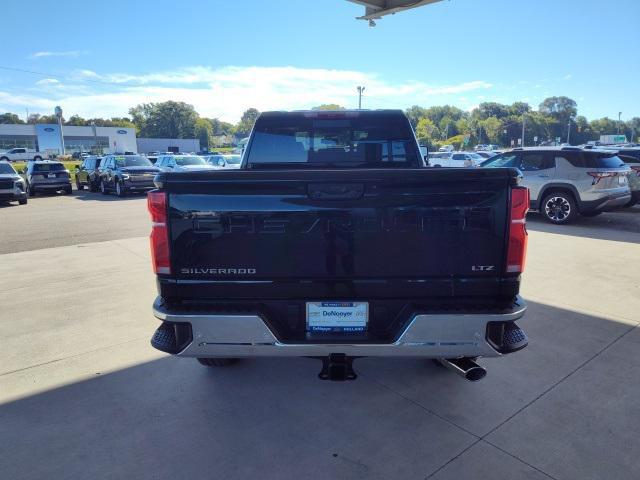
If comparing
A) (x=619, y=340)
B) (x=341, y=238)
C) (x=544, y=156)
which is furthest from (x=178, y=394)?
(x=544, y=156)

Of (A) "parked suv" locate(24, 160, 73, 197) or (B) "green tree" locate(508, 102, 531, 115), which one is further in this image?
(B) "green tree" locate(508, 102, 531, 115)

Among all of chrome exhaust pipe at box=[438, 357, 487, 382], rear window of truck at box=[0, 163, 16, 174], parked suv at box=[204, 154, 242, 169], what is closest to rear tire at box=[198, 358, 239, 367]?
chrome exhaust pipe at box=[438, 357, 487, 382]

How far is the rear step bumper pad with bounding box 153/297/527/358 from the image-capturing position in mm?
2627

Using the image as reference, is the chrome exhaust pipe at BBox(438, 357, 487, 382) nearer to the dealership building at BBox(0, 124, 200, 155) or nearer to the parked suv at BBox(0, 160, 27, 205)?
the parked suv at BBox(0, 160, 27, 205)

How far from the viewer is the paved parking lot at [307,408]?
2662mm

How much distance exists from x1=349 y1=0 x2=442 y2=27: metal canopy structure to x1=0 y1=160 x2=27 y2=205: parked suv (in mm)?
14929

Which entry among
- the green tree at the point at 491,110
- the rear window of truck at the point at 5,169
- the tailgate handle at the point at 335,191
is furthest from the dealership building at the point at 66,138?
the green tree at the point at 491,110

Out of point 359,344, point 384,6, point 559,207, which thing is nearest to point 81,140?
point 384,6

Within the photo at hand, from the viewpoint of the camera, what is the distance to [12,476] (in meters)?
2.58

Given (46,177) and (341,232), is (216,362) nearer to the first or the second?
(341,232)

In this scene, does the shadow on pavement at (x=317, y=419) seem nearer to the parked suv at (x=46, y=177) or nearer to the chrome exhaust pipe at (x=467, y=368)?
the chrome exhaust pipe at (x=467, y=368)

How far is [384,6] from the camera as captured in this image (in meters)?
11.0

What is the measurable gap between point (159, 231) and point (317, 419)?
1.70 metres

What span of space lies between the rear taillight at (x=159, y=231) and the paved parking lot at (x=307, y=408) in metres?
1.19
